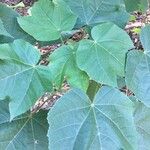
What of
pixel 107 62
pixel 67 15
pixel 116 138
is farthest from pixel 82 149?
pixel 67 15

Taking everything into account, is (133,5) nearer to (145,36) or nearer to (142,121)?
(145,36)

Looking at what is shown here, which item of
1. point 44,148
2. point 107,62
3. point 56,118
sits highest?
point 107,62

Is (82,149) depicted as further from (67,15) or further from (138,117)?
(67,15)

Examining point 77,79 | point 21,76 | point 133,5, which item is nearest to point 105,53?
point 77,79

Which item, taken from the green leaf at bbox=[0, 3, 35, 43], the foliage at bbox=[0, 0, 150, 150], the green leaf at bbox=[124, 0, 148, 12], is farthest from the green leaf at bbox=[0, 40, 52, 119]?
the green leaf at bbox=[124, 0, 148, 12]

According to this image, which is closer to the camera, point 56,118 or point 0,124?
point 56,118

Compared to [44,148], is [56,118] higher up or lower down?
higher up

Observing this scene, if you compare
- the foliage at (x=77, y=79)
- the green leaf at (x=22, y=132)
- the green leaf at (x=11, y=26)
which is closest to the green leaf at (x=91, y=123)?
the foliage at (x=77, y=79)
